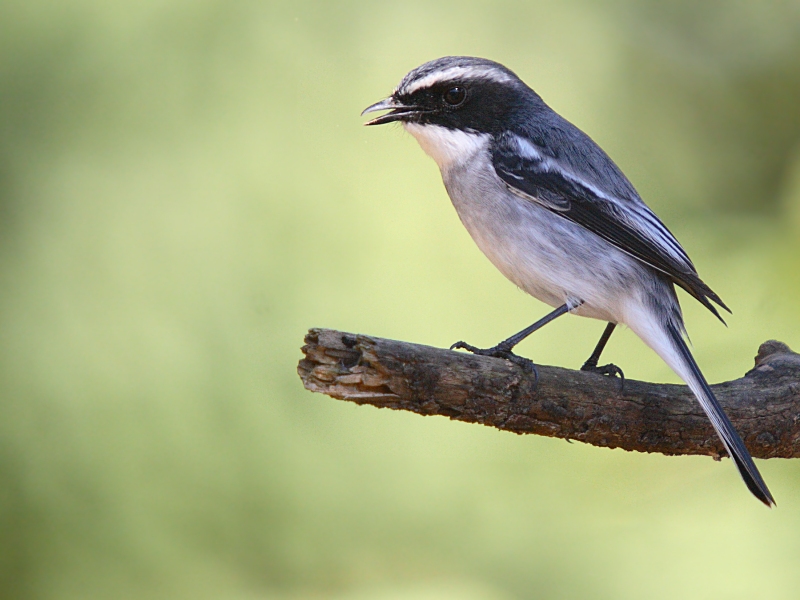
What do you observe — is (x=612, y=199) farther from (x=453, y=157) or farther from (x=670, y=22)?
(x=670, y=22)

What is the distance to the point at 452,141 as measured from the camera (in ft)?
7.54

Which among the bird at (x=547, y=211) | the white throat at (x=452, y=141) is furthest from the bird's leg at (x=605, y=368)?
the white throat at (x=452, y=141)

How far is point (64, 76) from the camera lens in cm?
351

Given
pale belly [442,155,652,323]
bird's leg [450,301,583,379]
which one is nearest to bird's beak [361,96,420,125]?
pale belly [442,155,652,323]

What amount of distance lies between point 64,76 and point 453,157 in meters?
2.08

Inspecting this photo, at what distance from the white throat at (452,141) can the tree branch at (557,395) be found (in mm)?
657

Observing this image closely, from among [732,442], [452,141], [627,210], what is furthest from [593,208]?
→ [732,442]

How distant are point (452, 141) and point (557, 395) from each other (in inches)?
30.8

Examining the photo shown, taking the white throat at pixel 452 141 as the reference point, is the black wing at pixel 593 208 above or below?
below

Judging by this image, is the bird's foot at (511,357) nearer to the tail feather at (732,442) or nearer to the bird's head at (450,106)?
the tail feather at (732,442)

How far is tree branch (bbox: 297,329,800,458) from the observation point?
5.59 feet

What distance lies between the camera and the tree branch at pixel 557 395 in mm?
1705

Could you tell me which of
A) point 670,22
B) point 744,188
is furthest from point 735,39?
point 744,188

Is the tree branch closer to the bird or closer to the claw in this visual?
the claw
